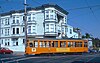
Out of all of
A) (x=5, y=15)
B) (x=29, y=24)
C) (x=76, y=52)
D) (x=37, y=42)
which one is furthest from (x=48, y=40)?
(x=5, y=15)

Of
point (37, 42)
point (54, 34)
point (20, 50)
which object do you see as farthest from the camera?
point (20, 50)

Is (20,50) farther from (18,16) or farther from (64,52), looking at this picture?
(64,52)

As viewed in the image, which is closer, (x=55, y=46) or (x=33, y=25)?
(x=55, y=46)

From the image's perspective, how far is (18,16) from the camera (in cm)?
6119

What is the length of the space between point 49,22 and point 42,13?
3.18 meters

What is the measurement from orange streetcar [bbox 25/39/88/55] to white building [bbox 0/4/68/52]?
15.7 metres

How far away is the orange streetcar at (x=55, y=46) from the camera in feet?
124

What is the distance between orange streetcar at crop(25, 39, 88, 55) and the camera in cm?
3794

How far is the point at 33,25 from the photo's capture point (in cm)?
5819

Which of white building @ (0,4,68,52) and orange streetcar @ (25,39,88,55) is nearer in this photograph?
orange streetcar @ (25,39,88,55)

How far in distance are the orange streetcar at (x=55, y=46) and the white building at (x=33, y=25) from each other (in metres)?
15.7

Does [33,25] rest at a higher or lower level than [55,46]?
higher

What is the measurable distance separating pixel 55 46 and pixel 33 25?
2023cm

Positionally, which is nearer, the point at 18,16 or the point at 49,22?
the point at 49,22
